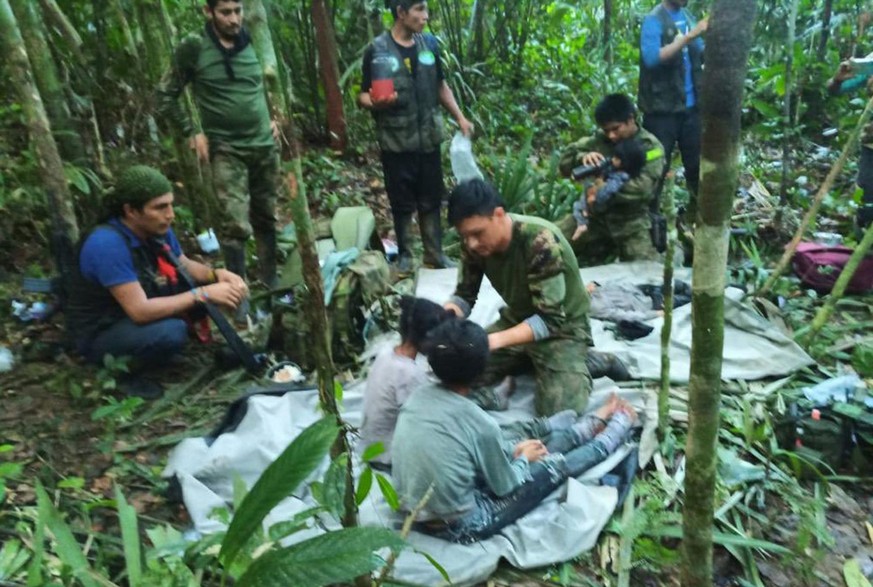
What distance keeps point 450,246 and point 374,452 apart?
406 cm

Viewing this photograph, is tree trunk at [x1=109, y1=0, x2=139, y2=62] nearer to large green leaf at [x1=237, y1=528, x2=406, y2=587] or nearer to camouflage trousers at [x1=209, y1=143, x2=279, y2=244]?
camouflage trousers at [x1=209, y1=143, x2=279, y2=244]

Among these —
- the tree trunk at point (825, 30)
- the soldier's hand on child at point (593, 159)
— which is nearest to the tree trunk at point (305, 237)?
the soldier's hand on child at point (593, 159)

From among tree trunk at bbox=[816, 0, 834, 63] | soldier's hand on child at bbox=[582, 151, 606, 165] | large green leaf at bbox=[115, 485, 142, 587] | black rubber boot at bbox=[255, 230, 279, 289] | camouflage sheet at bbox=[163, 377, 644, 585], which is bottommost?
camouflage sheet at bbox=[163, 377, 644, 585]

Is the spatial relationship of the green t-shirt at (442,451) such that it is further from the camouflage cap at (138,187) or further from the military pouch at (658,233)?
the military pouch at (658,233)

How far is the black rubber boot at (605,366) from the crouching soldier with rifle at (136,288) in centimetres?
191

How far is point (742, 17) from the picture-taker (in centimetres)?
148

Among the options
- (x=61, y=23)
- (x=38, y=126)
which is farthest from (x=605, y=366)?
(x=61, y=23)

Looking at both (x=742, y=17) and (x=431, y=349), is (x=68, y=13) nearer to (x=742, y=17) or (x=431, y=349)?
(x=431, y=349)

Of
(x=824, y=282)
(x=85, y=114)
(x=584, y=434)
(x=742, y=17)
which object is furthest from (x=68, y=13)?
(x=824, y=282)

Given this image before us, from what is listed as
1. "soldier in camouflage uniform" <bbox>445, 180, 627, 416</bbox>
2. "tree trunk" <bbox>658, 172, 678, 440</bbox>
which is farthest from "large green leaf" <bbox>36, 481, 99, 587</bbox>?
"tree trunk" <bbox>658, 172, 678, 440</bbox>

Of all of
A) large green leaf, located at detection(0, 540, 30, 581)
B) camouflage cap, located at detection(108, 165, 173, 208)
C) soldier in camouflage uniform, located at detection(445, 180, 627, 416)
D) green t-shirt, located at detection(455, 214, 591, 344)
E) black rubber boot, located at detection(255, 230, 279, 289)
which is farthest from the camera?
black rubber boot, located at detection(255, 230, 279, 289)

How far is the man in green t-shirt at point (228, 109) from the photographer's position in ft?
14.0

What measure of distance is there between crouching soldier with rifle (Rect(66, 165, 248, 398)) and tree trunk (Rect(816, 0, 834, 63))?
18.1 ft

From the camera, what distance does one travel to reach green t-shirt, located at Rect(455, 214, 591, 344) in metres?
3.39
